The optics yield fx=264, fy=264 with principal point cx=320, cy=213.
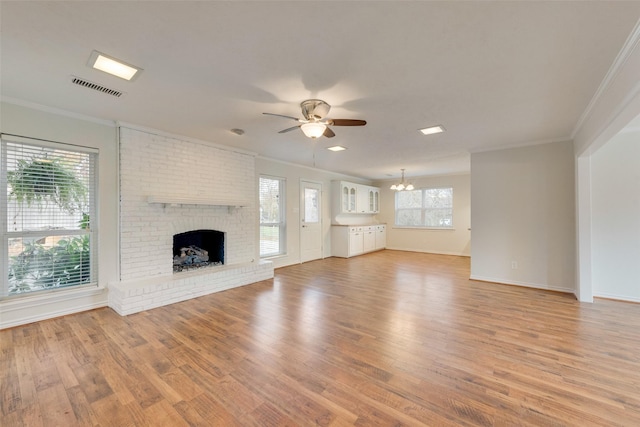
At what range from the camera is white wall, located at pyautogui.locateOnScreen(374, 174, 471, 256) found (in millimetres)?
7863

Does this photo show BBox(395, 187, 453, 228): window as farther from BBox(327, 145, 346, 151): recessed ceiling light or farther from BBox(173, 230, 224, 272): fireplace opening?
BBox(173, 230, 224, 272): fireplace opening

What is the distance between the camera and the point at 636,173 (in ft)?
12.3

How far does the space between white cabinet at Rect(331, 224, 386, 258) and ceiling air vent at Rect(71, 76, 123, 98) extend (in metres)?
5.83

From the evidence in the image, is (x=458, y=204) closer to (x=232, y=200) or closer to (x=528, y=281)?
(x=528, y=281)

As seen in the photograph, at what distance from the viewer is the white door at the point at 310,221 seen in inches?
267

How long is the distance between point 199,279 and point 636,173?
661 cm

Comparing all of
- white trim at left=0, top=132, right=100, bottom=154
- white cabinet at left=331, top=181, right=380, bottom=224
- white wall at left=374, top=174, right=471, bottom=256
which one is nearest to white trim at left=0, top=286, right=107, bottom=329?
white trim at left=0, top=132, right=100, bottom=154

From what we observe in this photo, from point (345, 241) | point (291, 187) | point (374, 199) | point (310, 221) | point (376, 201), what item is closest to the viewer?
point (291, 187)

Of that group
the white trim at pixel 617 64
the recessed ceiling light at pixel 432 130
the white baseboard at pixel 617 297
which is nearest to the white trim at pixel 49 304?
the recessed ceiling light at pixel 432 130

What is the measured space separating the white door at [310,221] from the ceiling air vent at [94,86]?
4.34m

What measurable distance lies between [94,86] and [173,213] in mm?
2082

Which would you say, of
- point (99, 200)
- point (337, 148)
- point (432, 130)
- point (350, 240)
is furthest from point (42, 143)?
point (350, 240)

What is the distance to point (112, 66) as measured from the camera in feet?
7.22

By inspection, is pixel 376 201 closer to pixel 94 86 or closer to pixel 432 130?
pixel 432 130
